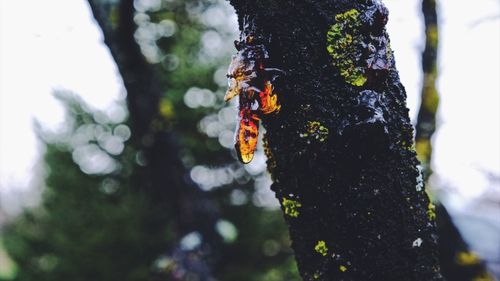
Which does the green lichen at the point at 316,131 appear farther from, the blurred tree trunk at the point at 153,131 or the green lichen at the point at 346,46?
the blurred tree trunk at the point at 153,131

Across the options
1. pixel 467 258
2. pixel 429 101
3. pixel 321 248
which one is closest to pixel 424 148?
pixel 429 101

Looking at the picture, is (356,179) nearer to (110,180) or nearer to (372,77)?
(372,77)

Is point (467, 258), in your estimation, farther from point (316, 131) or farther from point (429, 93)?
point (316, 131)

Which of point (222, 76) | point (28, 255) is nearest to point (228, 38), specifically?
point (222, 76)

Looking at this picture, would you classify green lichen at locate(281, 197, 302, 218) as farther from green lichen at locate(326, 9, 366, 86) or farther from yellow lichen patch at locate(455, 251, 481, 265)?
yellow lichen patch at locate(455, 251, 481, 265)

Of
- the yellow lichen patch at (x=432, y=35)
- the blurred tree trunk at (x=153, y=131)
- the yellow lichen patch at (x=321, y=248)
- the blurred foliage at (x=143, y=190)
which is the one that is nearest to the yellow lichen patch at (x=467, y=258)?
the yellow lichen patch at (x=432, y=35)

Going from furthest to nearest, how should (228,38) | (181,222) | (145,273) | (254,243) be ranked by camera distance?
1. (228,38)
2. (254,243)
3. (145,273)
4. (181,222)

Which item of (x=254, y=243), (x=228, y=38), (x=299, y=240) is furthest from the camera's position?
(x=228, y=38)
